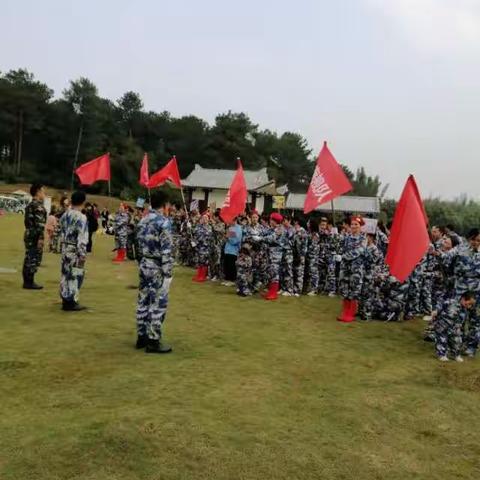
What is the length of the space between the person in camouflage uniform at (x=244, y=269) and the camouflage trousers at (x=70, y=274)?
389 cm

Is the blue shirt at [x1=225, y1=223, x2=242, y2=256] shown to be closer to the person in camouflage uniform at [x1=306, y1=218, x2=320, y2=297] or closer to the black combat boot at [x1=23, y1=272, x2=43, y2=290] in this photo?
the person in camouflage uniform at [x1=306, y1=218, x2=320, y2=297]

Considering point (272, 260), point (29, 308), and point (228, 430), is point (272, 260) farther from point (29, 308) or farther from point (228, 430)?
point (228, 430)

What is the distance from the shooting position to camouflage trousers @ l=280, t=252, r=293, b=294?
1253cm

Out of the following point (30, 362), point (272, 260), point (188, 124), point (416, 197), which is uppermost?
point (188, 124)

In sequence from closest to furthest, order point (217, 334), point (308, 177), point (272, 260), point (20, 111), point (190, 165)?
point (217, 334) → point (272, 260) → point (20, 111) → point (190, 165) → point (308, 177)

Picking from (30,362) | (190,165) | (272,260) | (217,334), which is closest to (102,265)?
(272,260)

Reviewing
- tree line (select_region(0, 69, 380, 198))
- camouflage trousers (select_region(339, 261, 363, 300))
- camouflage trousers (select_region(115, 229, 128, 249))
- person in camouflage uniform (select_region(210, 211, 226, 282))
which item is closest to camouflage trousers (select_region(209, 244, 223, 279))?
person in camouflage uniform (select_region(210, 211, 226, 282))

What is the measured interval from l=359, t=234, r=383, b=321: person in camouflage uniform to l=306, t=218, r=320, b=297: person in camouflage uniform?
8.26 ft

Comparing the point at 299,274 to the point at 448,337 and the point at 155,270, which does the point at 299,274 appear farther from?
the point at 155,270

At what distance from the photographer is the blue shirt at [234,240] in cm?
1259

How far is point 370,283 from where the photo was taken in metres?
10.3

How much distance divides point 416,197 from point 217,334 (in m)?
3.51

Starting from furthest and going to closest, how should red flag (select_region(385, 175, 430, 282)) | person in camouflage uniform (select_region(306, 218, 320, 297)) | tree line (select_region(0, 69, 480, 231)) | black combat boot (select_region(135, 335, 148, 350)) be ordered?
tree line (select_region(0, 69, 480, 231)) → person in camouflage uniform (select_region(306, 218, 320, 297)) → red flag (select_region(385, 175, 430, 282)) → black combat boot (select_region(135, 335, 148, 350))

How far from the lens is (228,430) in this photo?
15.4 ft
